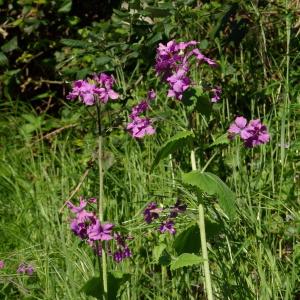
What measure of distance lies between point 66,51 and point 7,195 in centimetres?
150

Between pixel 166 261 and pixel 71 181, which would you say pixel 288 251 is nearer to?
pixel 166 261

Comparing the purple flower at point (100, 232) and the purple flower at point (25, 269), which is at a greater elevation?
the purple flower at point (100, 232)

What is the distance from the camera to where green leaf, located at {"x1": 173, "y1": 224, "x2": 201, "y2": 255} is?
224 centimetres

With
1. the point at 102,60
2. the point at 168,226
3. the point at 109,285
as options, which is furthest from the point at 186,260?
the point at 102,60

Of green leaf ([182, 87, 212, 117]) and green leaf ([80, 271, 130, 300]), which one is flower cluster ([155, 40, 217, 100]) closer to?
green leaf ([182, 87, 212, 117])

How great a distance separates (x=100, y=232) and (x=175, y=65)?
50 cm

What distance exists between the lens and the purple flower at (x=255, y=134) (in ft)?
6.95

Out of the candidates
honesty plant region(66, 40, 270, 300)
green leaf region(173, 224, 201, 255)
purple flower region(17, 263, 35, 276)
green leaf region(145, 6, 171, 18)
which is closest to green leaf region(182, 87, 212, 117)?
honesty plant region(66, 40, 270, 300)

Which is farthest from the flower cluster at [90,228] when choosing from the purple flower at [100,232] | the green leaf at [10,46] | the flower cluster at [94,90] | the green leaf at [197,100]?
the green leaf at [10,46]

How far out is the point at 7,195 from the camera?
397 centimetres

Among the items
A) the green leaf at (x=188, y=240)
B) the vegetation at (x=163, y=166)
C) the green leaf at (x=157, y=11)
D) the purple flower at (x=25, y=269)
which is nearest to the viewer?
the green leaf at (x=188, y=240)

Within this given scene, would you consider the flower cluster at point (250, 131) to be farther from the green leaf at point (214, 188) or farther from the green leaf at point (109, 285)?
the green leaf at point (109, 285)

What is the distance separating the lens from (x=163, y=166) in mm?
3287

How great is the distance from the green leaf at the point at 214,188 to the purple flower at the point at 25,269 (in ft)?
3.03
